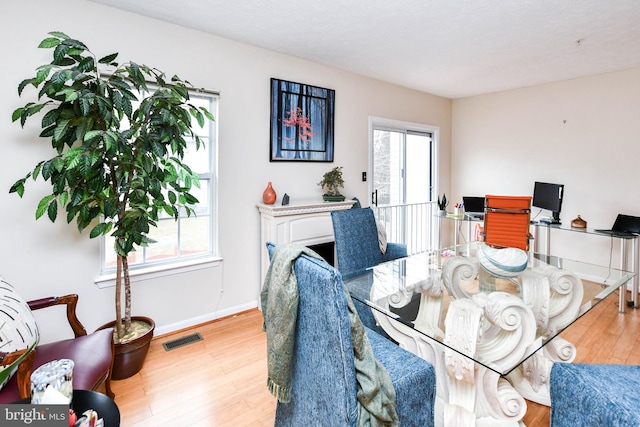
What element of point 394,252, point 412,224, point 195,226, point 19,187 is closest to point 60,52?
point 19,187

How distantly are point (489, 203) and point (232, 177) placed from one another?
8.95ft

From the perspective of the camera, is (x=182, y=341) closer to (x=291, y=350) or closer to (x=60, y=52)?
(x=291, y=350)

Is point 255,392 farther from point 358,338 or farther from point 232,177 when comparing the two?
point 232,177

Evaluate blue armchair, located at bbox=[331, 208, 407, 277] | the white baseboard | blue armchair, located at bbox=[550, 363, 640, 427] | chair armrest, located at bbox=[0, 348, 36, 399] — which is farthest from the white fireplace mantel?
blue armchair, located at bbox=[550, 363, 640, 427]

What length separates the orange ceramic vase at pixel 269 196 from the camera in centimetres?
310

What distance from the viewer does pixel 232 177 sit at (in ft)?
9.89

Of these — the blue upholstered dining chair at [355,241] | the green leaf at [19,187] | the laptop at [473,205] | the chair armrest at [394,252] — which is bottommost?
the chair armrest at [394,252]

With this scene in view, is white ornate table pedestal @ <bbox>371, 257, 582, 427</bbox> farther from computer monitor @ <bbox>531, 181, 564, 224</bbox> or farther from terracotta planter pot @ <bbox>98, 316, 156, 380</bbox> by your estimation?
computer monitor @ <bbox>531, 181, 564, 224</bbox>

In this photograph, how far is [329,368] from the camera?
3.69 feet

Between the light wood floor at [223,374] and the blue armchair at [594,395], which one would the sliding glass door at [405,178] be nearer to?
the light wood floor at [223,374]

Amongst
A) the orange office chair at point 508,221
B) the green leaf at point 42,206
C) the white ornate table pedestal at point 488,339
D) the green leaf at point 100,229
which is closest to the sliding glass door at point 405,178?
the orange office chair at point 508,221

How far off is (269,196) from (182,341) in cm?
140

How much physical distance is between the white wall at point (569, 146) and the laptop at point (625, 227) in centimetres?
29

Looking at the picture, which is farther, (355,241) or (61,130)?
(355,241)
